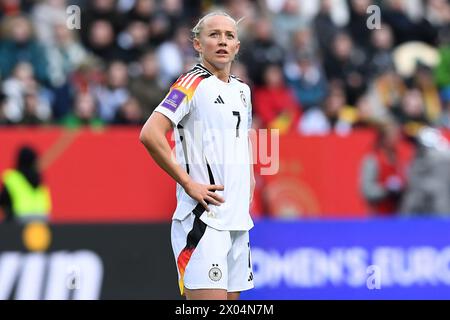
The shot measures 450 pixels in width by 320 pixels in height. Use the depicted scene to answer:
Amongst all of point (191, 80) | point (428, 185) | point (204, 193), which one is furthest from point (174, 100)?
point (428, 185)

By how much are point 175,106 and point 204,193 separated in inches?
20.9

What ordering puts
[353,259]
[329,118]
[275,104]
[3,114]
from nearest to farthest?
[353,259], [3,114], [275,104], [329,118]

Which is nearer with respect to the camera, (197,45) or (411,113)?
(197,45)

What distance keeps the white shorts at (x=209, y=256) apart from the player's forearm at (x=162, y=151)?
0.95 feet

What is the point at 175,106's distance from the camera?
650 centimetres

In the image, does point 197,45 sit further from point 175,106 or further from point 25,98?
point 25,98

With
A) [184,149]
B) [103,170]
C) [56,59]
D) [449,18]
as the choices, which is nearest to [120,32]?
[56,59]

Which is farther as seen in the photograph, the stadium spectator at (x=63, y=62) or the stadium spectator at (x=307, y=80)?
the stadium spectator at (x=307, y=80)

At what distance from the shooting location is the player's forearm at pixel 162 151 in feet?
20.9

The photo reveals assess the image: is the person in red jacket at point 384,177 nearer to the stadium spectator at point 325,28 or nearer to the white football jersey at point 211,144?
the stadium spectator at point 325,28

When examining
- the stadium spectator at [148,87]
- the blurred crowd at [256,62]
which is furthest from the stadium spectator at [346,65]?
the stadium spectator at [148,87]

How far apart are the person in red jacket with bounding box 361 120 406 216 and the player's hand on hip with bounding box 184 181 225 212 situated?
7468 mm

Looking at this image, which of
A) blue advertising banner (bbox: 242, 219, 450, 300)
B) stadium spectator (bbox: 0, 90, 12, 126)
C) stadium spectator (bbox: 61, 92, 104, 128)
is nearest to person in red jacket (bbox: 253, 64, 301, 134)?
stadium spectator (bbox: 61, 92, 104, 128)
